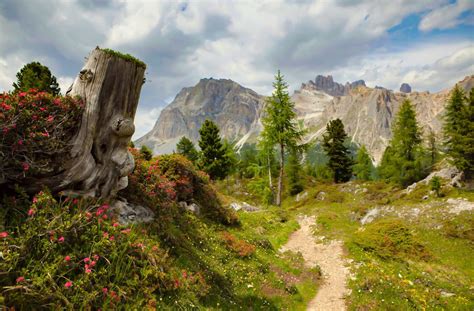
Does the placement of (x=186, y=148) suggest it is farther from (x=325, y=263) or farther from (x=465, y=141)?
(x=325, y=263)

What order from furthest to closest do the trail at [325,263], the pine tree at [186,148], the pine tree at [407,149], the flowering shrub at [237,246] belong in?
the pine tree at [186,148]
the pine tree at [407,149]
the flowering shrub at [237,246]
the trail at [325,263]

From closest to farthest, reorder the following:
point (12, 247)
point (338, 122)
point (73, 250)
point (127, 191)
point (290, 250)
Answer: point (12, 247)
point (73, 250)
point (127, 191)
point (290, 250)
point (338, 122)

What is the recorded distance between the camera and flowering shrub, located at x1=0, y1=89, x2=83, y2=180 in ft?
22.4

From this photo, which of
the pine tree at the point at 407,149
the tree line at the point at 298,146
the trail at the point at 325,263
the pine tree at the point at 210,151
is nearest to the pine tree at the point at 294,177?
the tree line at the point at 298,146

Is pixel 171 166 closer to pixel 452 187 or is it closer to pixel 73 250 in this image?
pixel 73 250

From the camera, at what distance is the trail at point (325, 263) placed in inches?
474

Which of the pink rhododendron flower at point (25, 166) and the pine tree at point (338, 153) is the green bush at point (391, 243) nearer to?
the pink rhododendron flower at point (25, 166)

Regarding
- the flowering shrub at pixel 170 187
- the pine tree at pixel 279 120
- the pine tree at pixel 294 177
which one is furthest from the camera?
the pine tree at pixel 294 177

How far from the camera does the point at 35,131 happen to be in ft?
24.2

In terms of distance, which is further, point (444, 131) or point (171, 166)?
point (444, 131)

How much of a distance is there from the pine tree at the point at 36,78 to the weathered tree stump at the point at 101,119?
28.0 meters

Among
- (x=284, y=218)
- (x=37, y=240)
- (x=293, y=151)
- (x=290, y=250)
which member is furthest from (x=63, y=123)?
(x=293, y=151)

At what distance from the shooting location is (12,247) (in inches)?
223

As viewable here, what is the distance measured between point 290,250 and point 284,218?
971 cm
